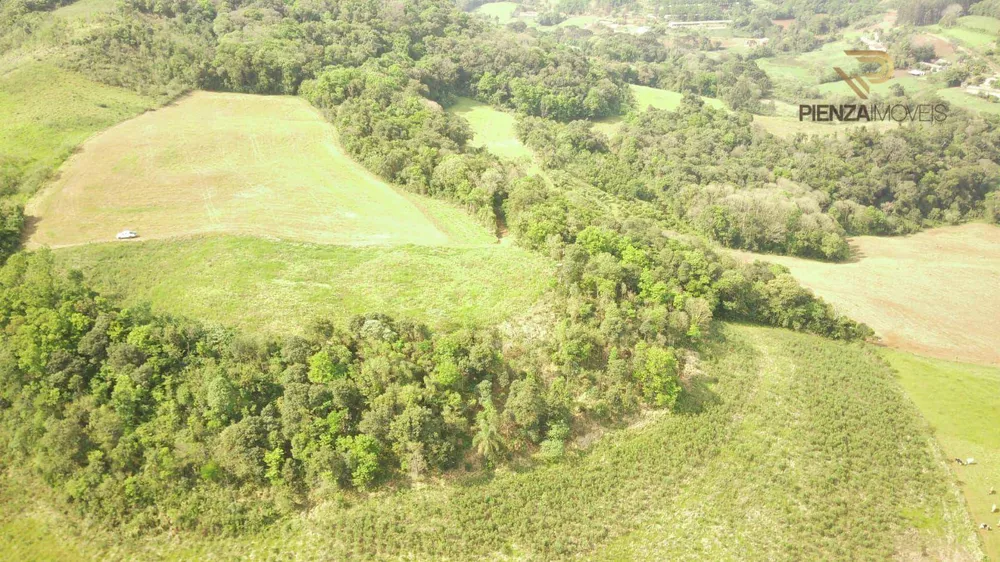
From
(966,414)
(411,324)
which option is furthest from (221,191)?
(966,414)

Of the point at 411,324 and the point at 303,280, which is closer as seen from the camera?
the point at 411,324

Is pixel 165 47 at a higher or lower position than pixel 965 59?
higher

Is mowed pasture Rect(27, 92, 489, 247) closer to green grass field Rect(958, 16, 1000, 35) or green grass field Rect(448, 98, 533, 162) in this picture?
green grass field Rect(448, 98, 533, 162)

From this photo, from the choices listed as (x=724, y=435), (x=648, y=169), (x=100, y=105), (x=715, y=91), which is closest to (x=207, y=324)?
(x=724, y=435)

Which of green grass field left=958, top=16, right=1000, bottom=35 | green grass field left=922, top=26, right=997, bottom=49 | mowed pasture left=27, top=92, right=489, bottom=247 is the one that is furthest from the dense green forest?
green grass field left=958, top=16, right=1000, bottom=35

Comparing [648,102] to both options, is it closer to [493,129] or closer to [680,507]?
[493,129]

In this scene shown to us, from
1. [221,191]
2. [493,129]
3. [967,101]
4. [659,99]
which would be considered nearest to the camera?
[221,191]

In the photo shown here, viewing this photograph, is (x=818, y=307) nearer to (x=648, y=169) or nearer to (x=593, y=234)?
(x=593, y=234)
